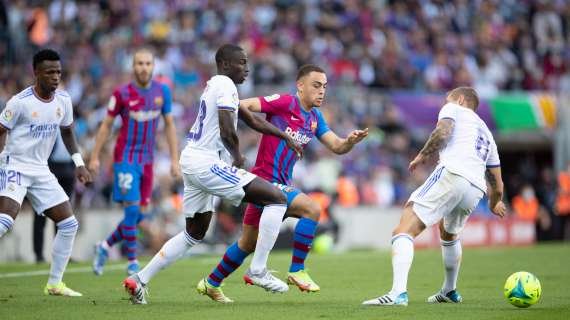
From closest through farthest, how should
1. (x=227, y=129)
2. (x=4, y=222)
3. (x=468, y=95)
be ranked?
(x=227, y=129), (x=468, y=95), (x=4, y=222)

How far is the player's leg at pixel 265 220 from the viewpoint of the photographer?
31.9ft

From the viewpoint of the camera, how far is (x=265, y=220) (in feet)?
32.1

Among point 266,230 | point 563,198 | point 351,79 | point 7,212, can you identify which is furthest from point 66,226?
point 563,198

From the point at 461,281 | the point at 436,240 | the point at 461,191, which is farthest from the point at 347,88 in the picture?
the point at 461,191

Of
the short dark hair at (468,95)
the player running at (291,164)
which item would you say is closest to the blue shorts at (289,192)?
the player running at (291,164)

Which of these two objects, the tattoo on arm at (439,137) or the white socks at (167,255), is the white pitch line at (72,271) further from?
the tattoo on arm at (439,137)

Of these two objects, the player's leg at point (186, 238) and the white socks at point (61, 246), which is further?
the white socks at point (61, 246)

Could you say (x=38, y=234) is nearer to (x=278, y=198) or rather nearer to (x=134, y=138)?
(x=134, y=138)

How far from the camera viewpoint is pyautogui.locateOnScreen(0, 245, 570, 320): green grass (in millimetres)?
9273

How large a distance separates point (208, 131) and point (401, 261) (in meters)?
2.18

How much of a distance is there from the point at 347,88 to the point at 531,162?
27.6 ft

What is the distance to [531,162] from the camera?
32531mm

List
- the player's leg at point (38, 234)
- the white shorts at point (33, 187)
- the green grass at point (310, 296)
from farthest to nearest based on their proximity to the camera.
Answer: the player's leg at point (38, 234)
the white shorts at point (33, 187)
the green grass at point (310, 296)

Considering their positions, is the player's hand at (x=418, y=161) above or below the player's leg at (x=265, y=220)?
above
